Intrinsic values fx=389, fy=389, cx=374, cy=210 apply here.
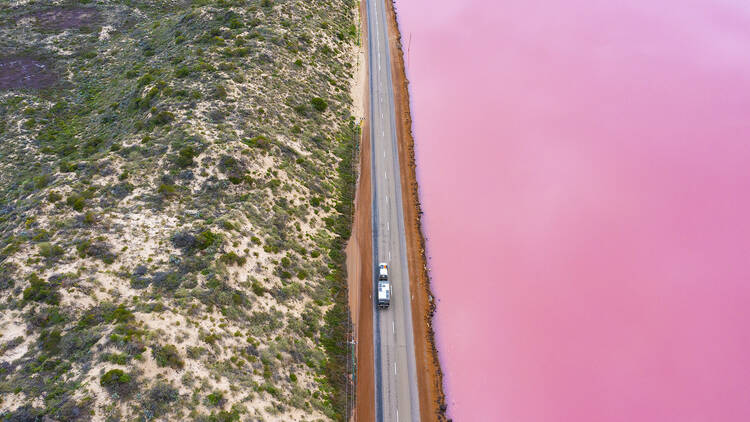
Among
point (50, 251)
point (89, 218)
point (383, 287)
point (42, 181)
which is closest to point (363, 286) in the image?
point (383, 287)

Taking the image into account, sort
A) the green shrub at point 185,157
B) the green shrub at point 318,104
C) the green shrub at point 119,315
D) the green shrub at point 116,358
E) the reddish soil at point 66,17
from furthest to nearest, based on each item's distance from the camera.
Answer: the reddish soil at point 66,17 < the green shrub at point 318,104 < the green shrub at point 185,157 < the green shrub at point 119,315 < the green shrub at point 116,358

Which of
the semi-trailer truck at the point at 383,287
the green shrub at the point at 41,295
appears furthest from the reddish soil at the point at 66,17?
the semi-trailer truck at the point at 383,287

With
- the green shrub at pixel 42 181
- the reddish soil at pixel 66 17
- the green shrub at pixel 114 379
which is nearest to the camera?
the green shrub at pixel 114 379

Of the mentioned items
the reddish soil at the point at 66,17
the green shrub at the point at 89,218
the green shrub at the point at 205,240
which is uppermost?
the reddish soil at the point at 66,17

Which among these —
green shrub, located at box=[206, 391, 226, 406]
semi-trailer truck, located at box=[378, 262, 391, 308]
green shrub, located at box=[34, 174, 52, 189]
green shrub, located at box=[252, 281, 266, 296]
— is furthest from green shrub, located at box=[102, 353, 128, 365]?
green shrub, located at box=[34, 174, 52, 189]

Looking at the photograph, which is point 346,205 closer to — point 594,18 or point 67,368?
point 67,368

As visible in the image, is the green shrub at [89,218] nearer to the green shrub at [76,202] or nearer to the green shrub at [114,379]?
the green shrub at [76,202]
